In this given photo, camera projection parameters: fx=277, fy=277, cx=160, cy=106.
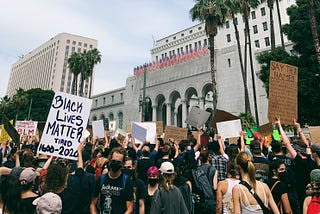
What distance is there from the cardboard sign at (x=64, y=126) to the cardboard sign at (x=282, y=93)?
13.3ft

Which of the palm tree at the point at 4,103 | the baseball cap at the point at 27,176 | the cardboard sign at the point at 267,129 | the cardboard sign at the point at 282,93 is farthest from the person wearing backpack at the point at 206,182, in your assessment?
the palm tree at the point at 4,103

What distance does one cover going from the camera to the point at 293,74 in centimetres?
677

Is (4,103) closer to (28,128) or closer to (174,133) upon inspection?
(28,128)

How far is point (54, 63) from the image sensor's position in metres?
123

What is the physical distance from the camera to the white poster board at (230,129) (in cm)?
791

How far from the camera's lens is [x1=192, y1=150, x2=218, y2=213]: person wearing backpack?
454 cm

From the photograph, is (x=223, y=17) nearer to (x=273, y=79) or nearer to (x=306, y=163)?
(x=273, y=79)

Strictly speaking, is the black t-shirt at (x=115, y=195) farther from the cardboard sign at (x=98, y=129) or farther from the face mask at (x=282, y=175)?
the cardboard sign at (x=98, y=129)

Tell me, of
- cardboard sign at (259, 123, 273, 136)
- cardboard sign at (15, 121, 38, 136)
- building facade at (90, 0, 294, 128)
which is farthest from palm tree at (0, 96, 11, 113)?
cardboard sign at (259, 123, 273, 136)

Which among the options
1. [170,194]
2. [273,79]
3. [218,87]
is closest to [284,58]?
[218,87]

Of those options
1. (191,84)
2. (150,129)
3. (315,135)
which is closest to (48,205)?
(150,129)

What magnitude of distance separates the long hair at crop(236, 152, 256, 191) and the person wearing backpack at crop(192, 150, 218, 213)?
1408 mm

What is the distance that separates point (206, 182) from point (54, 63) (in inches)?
5096

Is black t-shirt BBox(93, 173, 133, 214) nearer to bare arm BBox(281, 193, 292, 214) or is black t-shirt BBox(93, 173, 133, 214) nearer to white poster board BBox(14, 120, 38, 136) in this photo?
bare arm BBox(281, 193, 292, 214)
